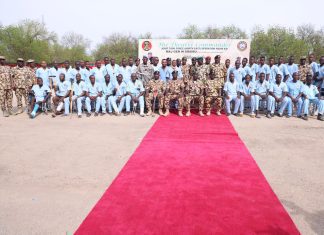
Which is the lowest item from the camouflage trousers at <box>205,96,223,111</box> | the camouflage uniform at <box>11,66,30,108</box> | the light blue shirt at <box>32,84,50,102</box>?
the camouflage trousers at <box>205,96,223,111</box>

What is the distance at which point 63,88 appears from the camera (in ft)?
30.6

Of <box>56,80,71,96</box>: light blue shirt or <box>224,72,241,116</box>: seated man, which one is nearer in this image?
<box>224,72,241,116</box>: seated man

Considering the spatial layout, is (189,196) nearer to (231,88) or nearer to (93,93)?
(231,88)

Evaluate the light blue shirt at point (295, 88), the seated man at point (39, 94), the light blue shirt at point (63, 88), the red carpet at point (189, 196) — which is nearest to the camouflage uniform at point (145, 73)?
the light blue shirt at point (63, 88)

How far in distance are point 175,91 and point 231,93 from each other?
1.76 meters

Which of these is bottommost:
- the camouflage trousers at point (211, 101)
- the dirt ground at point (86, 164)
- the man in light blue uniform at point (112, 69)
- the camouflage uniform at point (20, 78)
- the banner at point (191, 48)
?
the dirt ground at point (86, 164)

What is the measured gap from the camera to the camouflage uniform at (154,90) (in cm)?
913

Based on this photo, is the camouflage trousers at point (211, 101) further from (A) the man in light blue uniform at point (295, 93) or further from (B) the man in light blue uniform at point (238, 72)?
(A) the man in light blue uniform at point (295, 93)

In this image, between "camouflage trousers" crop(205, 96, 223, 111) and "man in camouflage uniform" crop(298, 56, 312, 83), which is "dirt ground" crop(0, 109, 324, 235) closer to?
"camouflage trousers" crop(205, 96, 223, 111)

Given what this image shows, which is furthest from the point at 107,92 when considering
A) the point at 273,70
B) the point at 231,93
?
the point at 273,70

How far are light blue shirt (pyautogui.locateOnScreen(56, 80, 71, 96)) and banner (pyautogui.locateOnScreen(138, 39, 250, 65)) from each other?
503cm

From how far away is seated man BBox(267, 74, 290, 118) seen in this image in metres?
8.77

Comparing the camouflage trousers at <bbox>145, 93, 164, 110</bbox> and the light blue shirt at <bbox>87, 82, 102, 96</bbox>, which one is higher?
the light blue shirt at <bbox>87, 82, 102, 96</bbox>

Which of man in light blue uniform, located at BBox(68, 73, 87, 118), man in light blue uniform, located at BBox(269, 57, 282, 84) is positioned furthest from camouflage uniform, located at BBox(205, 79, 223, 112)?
man in light blue uniform, located at BBox(68, 73, 87, 118)
